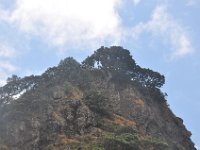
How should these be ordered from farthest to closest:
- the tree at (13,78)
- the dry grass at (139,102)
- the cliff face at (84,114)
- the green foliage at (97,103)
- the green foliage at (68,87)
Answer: the tree at (13,78) < the dry grass at (139,102) < the green foliage at (68,87) < the green foliage at (97,103) < the cliff face at (84,114)

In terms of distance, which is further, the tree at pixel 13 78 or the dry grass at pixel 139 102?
the tree at pixel 13 78

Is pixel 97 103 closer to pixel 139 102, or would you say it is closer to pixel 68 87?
pixel 68 87

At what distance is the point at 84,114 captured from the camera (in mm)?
70375

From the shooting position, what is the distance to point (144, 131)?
2987 inches

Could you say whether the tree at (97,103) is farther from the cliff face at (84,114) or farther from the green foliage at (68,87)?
the green foliage at (68,87)

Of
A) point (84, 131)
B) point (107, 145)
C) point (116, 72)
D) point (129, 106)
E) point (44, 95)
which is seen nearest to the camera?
point (107, 145)

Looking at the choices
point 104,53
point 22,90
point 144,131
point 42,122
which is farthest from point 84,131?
point 104,53

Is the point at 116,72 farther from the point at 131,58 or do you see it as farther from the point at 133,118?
the point at 133,118

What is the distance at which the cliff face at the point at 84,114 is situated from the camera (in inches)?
2576

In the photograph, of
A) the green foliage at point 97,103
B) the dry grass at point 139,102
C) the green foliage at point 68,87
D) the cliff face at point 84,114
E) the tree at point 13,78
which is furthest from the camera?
the tree at point 13,78

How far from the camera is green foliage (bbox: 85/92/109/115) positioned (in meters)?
73.6

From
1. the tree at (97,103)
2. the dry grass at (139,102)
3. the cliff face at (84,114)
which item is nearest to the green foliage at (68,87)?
the cliff face at (84,114)

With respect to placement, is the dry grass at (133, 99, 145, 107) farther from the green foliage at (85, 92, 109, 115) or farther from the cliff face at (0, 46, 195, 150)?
the green foliage at (85, 92, 109, 115)

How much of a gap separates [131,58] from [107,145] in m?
35.0
